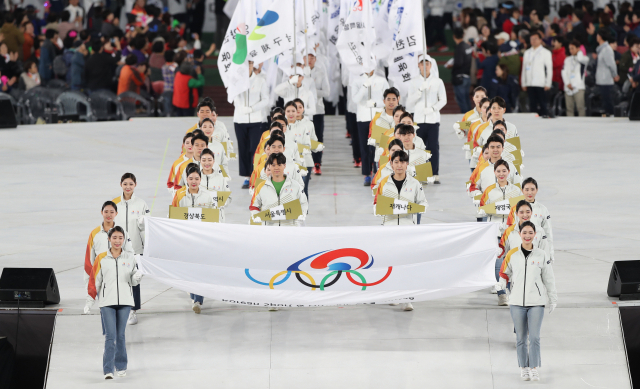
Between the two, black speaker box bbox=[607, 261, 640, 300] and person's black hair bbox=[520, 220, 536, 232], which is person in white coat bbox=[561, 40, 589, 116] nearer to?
black speaker box bbox=[607, 261, 640, 300]

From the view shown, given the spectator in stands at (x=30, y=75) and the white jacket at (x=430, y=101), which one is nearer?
the white jacket at (x=430, y=101)

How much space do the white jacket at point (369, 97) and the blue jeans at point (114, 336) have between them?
8.36m

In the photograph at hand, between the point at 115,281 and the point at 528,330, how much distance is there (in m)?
4.42

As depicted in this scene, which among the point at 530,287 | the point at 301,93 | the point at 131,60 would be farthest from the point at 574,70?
the point at 530,287

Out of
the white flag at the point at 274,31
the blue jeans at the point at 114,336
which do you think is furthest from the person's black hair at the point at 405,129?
the blue jeans at the point at 114,336

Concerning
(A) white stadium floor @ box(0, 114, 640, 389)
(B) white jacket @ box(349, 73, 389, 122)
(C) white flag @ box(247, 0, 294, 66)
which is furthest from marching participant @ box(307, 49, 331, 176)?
(A) white stadium floor @ box(0, 114, 640, 389)

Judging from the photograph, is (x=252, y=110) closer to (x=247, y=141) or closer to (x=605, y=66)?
(x=247, y=141)

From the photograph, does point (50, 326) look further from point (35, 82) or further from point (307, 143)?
point (35, 82)

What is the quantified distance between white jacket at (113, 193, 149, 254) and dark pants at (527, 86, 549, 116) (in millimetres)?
14502

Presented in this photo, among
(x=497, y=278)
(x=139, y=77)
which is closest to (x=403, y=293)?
(x=497, y=278)

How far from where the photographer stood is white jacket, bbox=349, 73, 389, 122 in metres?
17.5

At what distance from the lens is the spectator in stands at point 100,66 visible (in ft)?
78.6

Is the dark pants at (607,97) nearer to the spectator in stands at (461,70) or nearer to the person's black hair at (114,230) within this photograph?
the spectator in stands at (461,70)

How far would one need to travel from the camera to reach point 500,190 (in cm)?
1172
